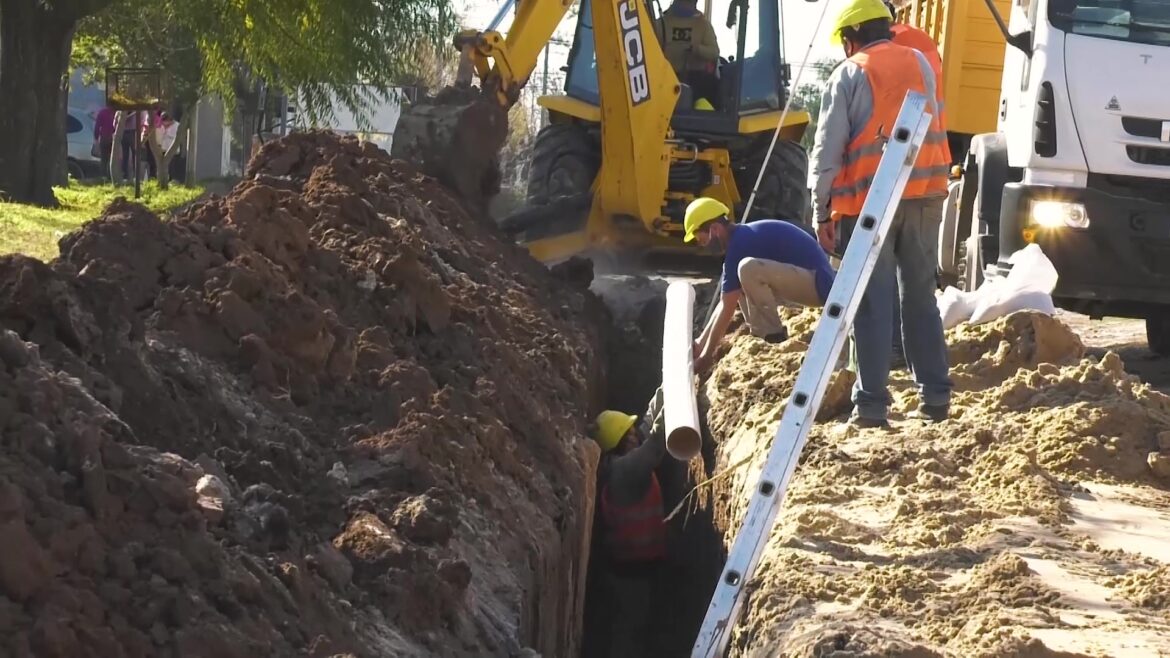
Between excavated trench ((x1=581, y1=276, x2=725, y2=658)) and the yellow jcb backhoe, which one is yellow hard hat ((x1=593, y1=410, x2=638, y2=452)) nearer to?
excavated trench ((x1=581, y1=276, x2=725, y2=658))

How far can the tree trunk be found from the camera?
19.0 meters

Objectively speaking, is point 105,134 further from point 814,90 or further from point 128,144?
point 814,90

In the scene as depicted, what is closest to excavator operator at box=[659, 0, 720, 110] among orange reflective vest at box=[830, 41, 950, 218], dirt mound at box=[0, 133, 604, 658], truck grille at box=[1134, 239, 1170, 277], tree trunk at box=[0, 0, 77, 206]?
truck grille at box=[1134, 239, 1170, 277]

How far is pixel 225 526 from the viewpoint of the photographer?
4285 mm

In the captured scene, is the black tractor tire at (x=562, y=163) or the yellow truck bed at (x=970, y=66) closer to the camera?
the black tractor tire at (x=562, y=163)

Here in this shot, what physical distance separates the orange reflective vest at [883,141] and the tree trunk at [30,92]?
46.1 feet

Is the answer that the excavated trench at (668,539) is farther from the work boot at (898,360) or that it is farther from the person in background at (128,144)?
the person in background at (128,144)

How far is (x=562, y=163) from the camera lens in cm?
1274

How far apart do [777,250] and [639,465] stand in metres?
1.37

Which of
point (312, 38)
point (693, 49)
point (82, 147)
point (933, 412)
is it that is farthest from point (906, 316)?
point (82, 147)

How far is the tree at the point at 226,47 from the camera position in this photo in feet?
59.5

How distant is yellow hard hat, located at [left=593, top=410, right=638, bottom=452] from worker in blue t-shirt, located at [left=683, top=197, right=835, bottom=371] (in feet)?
4.51

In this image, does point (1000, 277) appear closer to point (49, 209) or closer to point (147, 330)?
point (147, 330)

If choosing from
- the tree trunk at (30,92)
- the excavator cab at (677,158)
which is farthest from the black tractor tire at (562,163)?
the tree trunk at (30,92)
